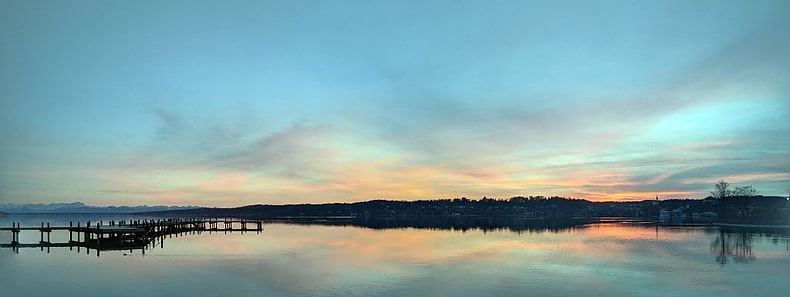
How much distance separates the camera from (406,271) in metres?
30.5

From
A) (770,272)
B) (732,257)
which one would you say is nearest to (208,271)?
(770,272)

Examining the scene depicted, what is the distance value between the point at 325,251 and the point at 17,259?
20.1 metres

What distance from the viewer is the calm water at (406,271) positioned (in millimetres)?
24297

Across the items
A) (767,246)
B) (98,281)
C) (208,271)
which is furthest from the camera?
(767,246)

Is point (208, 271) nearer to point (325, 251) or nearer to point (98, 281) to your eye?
point (98, 281)

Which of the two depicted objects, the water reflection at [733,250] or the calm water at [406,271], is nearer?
the calm water at [406,271]

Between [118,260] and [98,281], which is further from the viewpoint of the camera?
[118,260]

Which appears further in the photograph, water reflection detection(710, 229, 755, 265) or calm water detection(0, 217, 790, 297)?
water reflection detection(710, 229, 755, 265)

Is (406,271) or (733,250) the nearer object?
(406,271)

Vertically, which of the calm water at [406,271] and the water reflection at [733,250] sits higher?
the calm water at [406,271]

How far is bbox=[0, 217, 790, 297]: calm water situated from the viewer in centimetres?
2430

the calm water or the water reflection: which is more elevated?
the calm water

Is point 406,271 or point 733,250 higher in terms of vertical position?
point 406,271

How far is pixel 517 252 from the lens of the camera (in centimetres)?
4228
